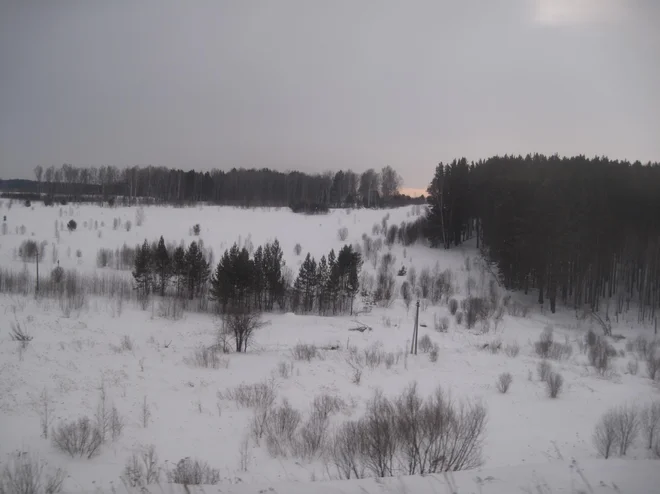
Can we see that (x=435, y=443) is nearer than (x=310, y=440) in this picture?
Yes

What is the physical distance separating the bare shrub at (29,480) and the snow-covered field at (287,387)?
25cm

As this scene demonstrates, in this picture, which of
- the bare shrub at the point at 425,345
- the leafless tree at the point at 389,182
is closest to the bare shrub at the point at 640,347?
the bare shrub at the point at 425,345

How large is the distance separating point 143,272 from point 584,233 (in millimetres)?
30471

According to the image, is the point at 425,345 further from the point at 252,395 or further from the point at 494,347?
the point at 252,395

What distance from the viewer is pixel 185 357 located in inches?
520

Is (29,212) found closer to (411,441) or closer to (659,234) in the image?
(411,441)

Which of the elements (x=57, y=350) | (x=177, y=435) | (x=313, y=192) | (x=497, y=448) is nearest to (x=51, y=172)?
(x=313, y=192)

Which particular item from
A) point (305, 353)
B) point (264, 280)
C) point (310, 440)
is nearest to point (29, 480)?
point (310, 440)

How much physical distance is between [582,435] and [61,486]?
8.94m

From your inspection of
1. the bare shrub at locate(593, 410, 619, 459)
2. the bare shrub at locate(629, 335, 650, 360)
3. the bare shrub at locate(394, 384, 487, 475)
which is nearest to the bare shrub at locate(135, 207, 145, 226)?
the bare shrub at locate(394, 384, 487, 475)

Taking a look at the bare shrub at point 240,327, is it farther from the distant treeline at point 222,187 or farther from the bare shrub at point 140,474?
the distant treeline at point 222,187

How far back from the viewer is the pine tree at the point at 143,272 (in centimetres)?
2650

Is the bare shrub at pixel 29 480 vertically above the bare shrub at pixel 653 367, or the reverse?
the bare shrub at pixel 29 480

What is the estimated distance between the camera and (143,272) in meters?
26.7
